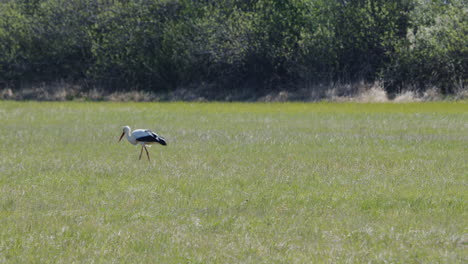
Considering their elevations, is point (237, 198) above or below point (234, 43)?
below

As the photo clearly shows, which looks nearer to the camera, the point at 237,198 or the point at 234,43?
the point at 237,198

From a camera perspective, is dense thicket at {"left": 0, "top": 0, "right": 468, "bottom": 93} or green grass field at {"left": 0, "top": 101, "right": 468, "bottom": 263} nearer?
green grass field at {"left": 0, "top": 101, "right": 468, "bottom": 263}

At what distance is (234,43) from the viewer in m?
54.4

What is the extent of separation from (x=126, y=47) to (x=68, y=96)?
5726 millimetres

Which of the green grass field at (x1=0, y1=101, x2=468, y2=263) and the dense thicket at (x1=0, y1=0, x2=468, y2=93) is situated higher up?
the dense thicket at (x1=0, y1=0, x2=468, y2=93)

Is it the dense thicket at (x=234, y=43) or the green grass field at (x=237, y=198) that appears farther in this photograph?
the dense thicket at (x=234, y=43)

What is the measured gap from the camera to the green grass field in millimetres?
8945

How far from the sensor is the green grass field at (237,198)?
895 centimetres

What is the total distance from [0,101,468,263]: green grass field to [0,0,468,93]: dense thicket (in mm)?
25404

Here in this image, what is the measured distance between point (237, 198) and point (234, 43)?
42629mm

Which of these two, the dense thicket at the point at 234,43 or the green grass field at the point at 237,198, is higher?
the dense thicket at the point at 234,43

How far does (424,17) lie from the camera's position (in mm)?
51625

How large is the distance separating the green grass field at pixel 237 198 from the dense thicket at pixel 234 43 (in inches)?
1000

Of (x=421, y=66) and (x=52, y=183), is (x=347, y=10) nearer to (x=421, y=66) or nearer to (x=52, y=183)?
(x=421, y=66)
